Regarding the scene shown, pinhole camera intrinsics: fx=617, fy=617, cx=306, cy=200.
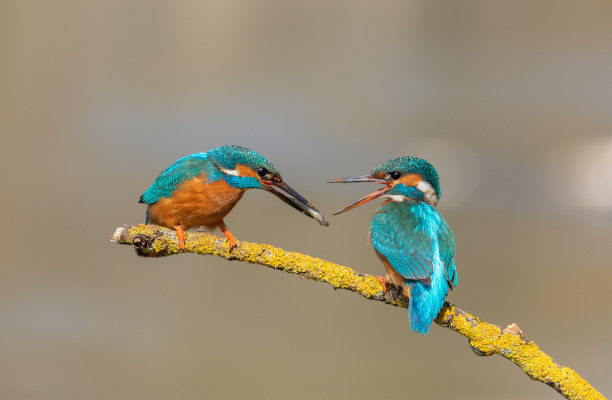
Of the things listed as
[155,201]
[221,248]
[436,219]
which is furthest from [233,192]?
[436,219]

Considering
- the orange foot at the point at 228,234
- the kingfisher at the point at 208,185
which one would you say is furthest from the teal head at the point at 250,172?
the orange foot at the point at 228,234

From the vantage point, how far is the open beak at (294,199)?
1.33 meters

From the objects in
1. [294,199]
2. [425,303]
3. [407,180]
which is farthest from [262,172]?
[425,303]

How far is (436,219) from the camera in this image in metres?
1.41

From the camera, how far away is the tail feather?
1209 mm

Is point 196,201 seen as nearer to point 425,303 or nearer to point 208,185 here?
point 208,185

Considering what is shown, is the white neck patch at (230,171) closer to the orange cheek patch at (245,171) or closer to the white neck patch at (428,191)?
the orange cheek patch at (245,171)

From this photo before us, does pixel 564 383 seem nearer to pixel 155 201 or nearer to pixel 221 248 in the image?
pixel 221 248

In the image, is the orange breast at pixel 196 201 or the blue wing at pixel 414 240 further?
the orange breast at pixel 196 201

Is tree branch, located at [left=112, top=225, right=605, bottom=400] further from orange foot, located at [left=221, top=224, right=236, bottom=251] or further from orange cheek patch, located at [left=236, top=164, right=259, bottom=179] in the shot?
orange cheek patch, located at [left=236, top=164, right=259, bottom=179]

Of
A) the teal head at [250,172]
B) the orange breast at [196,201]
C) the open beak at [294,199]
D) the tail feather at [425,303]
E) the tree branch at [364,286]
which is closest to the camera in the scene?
the tree branch at [364,286]

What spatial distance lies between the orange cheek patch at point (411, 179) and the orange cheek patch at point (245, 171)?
A: 36 centimetres

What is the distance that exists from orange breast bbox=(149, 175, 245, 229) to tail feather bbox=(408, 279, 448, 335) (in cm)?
55

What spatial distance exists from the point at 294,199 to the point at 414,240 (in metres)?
0.28
